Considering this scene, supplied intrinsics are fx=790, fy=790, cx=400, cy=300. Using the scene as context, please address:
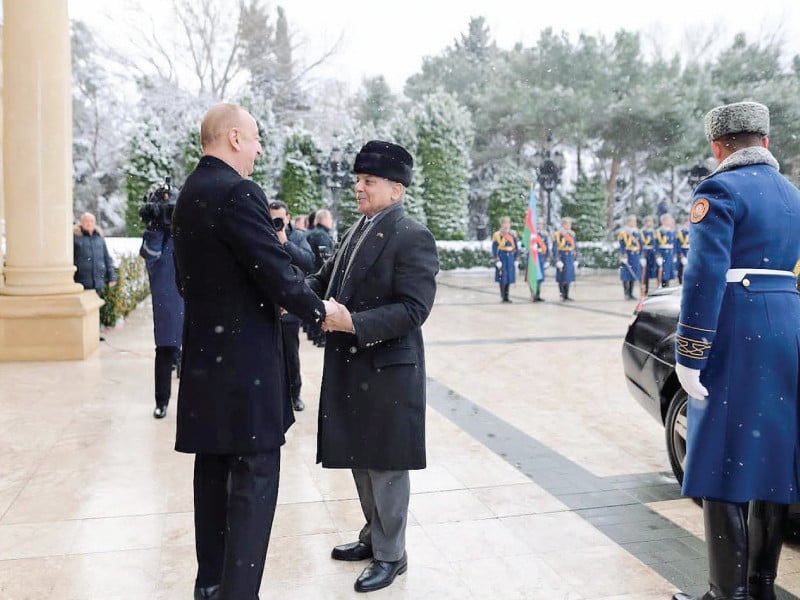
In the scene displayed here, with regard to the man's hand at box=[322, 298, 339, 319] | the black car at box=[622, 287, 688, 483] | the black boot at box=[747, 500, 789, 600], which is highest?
the man's hand at box=[322, 298, 339, 319]

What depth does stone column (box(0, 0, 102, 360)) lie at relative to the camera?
8.32 meters

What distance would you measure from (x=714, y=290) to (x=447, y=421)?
3.57 m

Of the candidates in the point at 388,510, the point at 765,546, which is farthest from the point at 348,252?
the point at 765,546

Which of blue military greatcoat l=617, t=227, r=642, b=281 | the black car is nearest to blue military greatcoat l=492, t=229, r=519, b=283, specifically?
blue military greatcoat l=617, t=227, r=642, b=281

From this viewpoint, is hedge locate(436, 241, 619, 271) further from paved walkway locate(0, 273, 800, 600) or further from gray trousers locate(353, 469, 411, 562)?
gray trousers locate(353, 469, 411, 562)

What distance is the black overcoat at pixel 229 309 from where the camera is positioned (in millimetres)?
2645

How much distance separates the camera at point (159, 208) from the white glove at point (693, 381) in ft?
13.5

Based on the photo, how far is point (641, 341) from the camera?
15.5 ft

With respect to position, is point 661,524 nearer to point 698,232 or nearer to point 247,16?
point 698,232

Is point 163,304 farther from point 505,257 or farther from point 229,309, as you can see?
point 505,257

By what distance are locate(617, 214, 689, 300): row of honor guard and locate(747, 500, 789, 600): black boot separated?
14.6 m

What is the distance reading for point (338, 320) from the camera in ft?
9.68

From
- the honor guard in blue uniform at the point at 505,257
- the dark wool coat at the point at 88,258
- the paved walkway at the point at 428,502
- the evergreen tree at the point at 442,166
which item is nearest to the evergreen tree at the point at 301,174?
the evergreen tree at the point at 442,166

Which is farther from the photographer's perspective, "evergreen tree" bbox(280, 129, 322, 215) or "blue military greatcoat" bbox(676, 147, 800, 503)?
"evergreen tree" bbox(280, 129, 322, 215)
